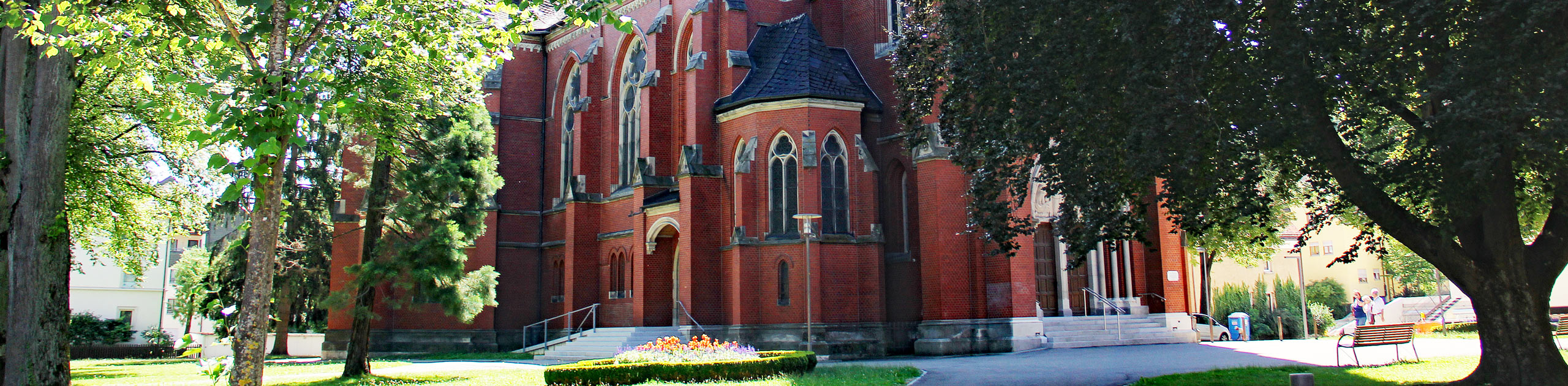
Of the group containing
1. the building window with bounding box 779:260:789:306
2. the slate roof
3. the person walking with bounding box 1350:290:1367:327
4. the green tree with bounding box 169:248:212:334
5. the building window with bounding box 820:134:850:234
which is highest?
the slate roof

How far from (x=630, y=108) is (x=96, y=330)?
32.3 m

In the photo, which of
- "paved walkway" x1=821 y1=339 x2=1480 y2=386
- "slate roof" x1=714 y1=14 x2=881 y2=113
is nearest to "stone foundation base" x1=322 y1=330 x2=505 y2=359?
"slate roof" x1=714 y1=14 x2=881 y2=113

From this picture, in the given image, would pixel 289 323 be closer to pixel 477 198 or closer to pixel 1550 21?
pixel 477 198

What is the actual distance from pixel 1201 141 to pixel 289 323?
1414 inches

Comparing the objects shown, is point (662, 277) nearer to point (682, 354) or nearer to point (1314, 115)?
point (682, 354)

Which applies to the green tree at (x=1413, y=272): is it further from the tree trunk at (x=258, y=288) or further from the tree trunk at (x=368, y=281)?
the tree trunk at (x=258, y=288)

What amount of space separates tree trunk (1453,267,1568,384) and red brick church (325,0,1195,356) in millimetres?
10924

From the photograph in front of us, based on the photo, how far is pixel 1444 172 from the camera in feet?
35.8

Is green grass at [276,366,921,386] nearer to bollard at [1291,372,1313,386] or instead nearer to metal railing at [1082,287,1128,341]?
bollard at [1291,372,1313,386]

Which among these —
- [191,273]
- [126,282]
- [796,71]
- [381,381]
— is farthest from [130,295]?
[796,71]

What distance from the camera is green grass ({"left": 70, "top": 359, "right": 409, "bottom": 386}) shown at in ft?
75.7

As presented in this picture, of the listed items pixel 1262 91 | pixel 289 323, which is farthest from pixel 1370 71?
pixel 289 323

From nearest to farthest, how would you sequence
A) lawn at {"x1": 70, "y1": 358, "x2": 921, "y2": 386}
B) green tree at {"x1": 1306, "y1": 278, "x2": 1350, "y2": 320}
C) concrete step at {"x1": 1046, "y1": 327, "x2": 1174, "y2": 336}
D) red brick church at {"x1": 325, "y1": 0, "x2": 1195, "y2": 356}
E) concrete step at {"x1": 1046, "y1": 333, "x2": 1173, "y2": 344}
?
lawn at {"x1": 70, "y1": 358, "x2": 921, "y2": 386}
concrete step at {"x1": 1046, "y1": 333, "x2": 1173, "y2": 344}
red brick church at {"x1": 325, "y1": 0, "x2": 1195, "y2": 356}
concrete step at {"x1": 1046, "y1": 327, "x2": 1174, "y2": 336}
green tree at {"x1": 1306, "y1": 278, "x2": 1350, "y2": 320}

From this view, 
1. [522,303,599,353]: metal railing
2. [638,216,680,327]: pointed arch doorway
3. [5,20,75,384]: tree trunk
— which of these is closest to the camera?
[5,20,75,384]: tree trunk
